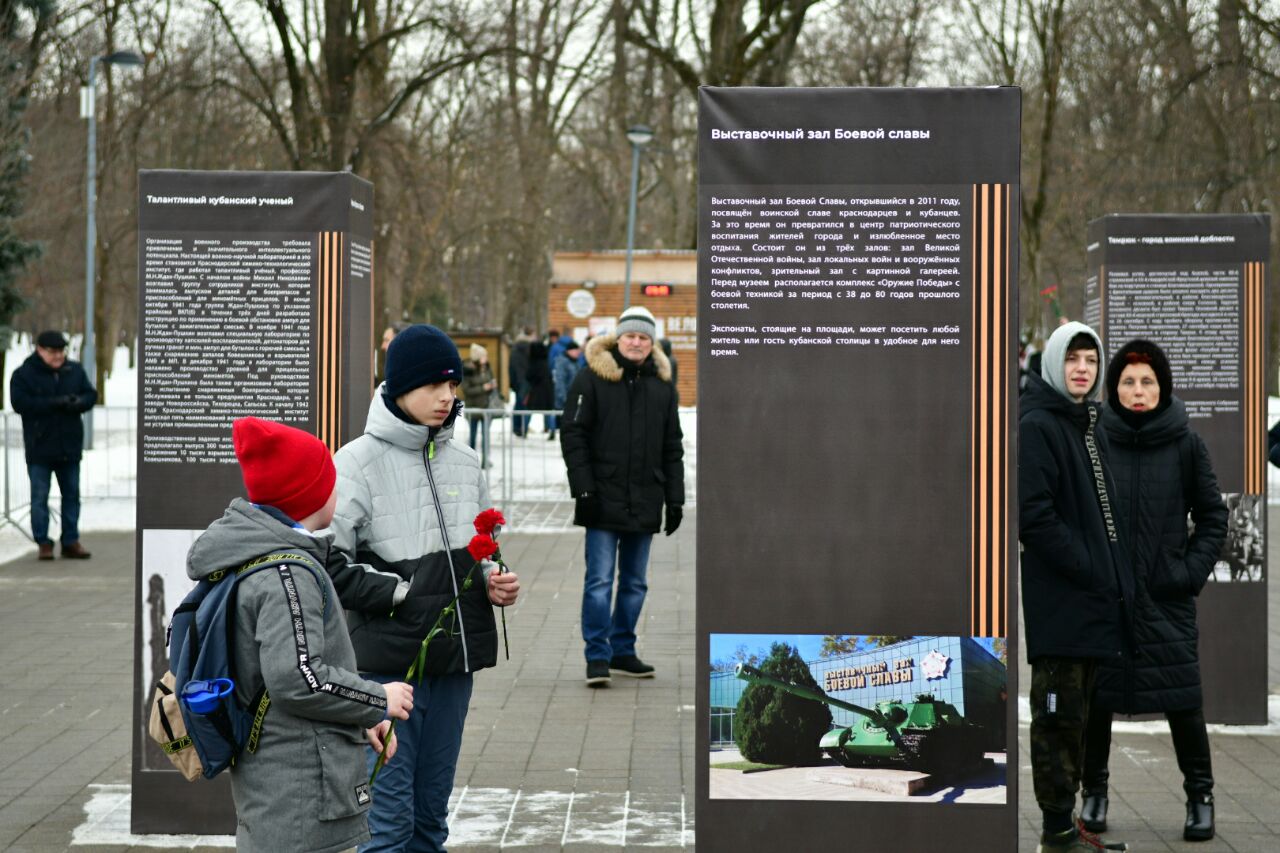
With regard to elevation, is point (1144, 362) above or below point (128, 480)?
above

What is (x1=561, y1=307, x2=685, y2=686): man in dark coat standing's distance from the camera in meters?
8.70

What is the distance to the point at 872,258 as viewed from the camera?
15.2 ft

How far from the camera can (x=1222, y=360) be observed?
26.4 feet

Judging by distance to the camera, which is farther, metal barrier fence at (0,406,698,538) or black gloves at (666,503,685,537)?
metal barrier fence at (0,406,698,538)

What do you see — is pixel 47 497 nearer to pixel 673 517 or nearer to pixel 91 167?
pixel 673 517

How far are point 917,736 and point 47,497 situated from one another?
1058 centimetres

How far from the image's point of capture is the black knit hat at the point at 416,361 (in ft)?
15.4

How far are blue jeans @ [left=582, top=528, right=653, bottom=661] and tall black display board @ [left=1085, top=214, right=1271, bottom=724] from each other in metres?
2.68

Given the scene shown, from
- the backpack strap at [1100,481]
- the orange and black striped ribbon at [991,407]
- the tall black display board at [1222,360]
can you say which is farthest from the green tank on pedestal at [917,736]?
the tall black display board at [1222,360]

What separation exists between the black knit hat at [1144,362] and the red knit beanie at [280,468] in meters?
3.31

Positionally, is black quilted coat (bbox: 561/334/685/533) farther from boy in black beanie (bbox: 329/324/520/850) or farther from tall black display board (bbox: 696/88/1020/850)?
tall black display board (bbox: 696/88/1020/850)

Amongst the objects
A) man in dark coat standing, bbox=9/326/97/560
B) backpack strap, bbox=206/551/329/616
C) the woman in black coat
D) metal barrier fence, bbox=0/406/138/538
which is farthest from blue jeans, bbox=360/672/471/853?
metal barrier fence, bbox=0/406/138/538

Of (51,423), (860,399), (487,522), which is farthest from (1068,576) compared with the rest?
(51,423)

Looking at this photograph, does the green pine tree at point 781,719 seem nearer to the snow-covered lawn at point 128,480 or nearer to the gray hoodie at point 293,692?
the gray hoodie at point 293,692
